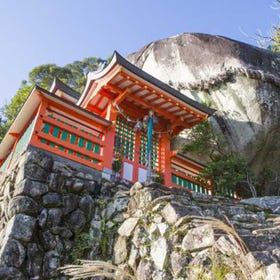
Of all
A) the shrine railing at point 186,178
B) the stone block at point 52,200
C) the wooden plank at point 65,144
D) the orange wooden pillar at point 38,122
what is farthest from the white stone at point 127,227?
the shrine railing at point 186,178

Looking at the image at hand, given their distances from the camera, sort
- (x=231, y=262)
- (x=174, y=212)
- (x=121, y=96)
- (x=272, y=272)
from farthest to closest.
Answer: (x=121, y=96) → (x=174, y=212) → (x=231, y=262) → (x=272, y=272)

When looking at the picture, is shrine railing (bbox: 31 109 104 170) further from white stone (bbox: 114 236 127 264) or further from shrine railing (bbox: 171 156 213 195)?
shrine railing (bbox: 171 156 213 195)

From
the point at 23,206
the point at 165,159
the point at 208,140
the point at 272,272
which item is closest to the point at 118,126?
the point at 165,159

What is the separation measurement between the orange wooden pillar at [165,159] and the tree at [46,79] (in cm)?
858

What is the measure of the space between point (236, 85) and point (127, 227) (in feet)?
26.4

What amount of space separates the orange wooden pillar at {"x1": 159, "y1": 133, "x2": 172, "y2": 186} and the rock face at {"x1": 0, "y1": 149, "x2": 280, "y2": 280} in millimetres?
1568

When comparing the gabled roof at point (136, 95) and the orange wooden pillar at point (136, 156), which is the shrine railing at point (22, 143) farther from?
the orange wooden pillar at point (136, 156)

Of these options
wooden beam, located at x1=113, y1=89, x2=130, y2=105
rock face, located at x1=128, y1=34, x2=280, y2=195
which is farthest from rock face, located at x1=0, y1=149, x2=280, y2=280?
rock face, located at x1=128, y1=34, x2=280, y2=195

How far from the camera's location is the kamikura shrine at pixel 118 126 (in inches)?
202

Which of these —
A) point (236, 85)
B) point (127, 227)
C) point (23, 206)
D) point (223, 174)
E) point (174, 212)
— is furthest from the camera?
point (236, 85)

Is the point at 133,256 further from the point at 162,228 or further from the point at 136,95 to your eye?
the point at 136,95

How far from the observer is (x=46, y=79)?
18188mm

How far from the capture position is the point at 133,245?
3.24 meters

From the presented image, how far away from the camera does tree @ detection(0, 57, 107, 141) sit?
1344 centimetres
